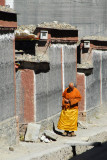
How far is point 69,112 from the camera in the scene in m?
13.0

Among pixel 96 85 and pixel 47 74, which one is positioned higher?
pixel 47 74

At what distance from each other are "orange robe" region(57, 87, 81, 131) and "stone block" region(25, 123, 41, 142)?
42.5 inches

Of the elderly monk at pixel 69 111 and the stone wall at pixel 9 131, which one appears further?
the elderly monk at pixel 69 111

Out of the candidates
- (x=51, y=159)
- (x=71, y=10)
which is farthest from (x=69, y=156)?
(x=71, y=10)

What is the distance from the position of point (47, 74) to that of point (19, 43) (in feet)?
3.37

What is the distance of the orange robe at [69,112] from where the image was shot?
1292 centimetres

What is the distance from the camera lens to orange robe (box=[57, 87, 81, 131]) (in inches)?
509

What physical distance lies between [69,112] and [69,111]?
26 millimetres

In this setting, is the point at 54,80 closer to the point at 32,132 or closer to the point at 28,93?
the point at 28,93

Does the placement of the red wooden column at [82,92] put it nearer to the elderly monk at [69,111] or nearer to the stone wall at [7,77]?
the elderly monk at [69,111]

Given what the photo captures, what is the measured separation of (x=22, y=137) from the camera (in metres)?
12.2

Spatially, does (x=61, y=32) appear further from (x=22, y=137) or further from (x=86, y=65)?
(x=22, y=137)

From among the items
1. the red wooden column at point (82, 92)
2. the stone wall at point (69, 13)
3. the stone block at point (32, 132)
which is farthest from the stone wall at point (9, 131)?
the stone wall at point (69, 13)

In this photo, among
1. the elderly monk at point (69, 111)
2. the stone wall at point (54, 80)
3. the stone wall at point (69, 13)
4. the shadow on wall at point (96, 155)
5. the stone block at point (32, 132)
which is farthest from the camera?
the stone wall at point (69, 13)
